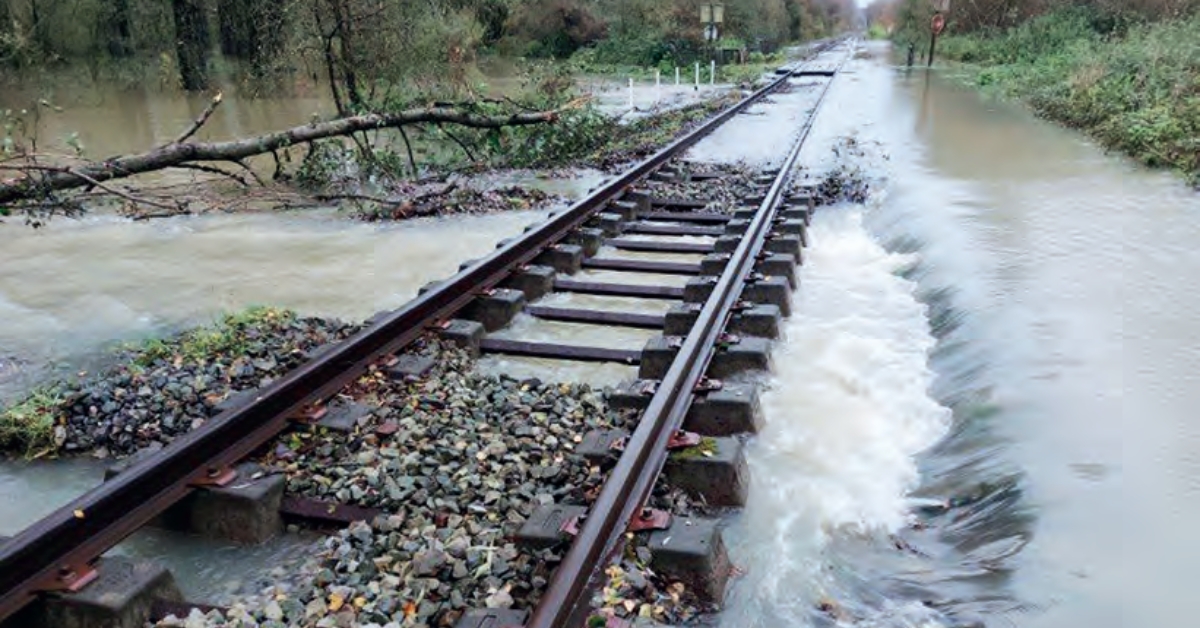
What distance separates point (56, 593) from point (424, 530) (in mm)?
1185

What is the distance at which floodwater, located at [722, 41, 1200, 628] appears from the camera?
3287mm

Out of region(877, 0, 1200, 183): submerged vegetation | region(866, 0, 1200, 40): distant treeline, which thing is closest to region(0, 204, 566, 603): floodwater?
region(877, 0, 1200, 183): submerged vegetation

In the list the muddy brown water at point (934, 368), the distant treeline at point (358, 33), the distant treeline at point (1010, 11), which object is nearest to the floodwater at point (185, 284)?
the muddy brown water at point (934, 368)

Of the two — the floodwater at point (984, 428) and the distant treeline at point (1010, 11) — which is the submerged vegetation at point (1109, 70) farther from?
the floodwater at point (984, 428)

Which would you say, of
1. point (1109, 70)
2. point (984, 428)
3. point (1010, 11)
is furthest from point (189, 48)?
point (1010, 11)

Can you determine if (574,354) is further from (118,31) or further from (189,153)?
(118,31)

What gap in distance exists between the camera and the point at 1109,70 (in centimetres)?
1817

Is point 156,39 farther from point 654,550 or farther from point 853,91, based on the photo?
point 654,550

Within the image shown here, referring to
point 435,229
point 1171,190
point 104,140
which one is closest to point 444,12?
point 104,140

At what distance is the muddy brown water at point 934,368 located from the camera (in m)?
3.37

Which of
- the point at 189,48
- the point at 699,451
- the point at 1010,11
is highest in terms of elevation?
the point at 1010,11

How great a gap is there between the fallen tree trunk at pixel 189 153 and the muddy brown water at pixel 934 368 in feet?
3.36

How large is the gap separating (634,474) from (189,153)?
559 centimetres

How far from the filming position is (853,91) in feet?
84.0
